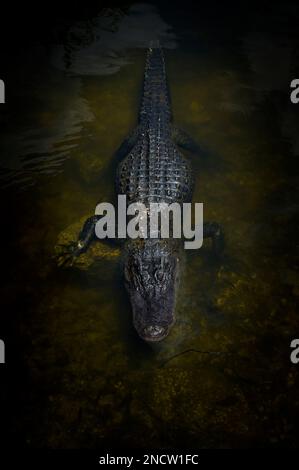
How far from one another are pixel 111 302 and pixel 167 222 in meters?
0.96

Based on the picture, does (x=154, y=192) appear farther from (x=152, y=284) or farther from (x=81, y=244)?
(x=152, y=284)

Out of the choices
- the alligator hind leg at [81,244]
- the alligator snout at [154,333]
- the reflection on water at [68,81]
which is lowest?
the alligator snout at [154,333]

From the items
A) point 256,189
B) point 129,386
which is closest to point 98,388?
point 129,386

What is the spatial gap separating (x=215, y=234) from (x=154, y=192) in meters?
0.77

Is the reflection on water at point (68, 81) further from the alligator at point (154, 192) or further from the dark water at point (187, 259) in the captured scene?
the alligator at point (154, 192)

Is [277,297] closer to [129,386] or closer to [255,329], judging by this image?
[255,329]

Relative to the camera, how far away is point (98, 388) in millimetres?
2846

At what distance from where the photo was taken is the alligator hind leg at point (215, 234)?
3719 mm

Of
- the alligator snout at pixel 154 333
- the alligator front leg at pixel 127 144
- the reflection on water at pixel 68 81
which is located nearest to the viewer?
the alligator snout at pixel 154 333

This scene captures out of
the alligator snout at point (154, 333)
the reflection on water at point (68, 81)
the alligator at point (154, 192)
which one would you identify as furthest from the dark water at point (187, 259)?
the alligator snout at point (154, 333)

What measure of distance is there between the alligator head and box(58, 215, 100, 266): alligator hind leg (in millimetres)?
554

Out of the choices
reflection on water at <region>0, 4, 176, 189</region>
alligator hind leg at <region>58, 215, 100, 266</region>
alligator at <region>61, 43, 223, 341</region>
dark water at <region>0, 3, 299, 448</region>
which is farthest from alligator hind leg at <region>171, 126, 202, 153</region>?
alligator hind leg at <region>58, 215, 100, 266</region>

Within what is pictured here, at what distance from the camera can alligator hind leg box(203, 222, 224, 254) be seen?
3719 mm

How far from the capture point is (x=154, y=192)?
3.83 m
